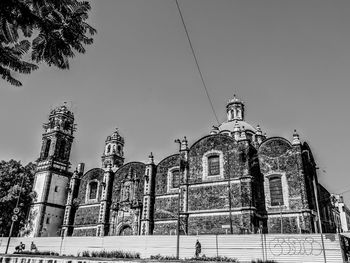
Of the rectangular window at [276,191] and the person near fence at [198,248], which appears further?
the rectangular window at [276,191]

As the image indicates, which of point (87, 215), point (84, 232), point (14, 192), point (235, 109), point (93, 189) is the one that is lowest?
point (84, 232)

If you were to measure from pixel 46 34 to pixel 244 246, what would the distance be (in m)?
17.4

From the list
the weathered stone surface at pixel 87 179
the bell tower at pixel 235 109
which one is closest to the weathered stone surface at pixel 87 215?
the weathered stone surface at pixel 87 179

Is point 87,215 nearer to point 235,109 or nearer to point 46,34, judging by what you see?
point 235,109

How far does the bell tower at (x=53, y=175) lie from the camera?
33.2m

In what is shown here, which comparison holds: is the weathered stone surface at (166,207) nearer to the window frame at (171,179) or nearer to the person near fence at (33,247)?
the window frame at (171,179)

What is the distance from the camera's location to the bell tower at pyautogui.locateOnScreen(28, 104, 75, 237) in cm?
3322

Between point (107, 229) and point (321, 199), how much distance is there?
20827 mm

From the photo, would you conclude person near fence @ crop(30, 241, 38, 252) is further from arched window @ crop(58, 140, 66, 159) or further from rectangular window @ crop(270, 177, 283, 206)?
rectangular window @ crop(270, 177, 283, 206)

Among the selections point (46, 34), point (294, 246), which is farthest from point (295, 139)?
point (46, 34)

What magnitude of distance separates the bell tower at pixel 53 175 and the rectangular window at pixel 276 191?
2349 centimetres

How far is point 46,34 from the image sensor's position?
173 inches

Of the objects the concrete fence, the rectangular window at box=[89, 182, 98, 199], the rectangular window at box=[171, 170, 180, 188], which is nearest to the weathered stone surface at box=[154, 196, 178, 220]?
the rectangular window at box=[171, 170, 180, 188]

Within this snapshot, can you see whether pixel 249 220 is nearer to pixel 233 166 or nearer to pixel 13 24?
pixel 233 166
